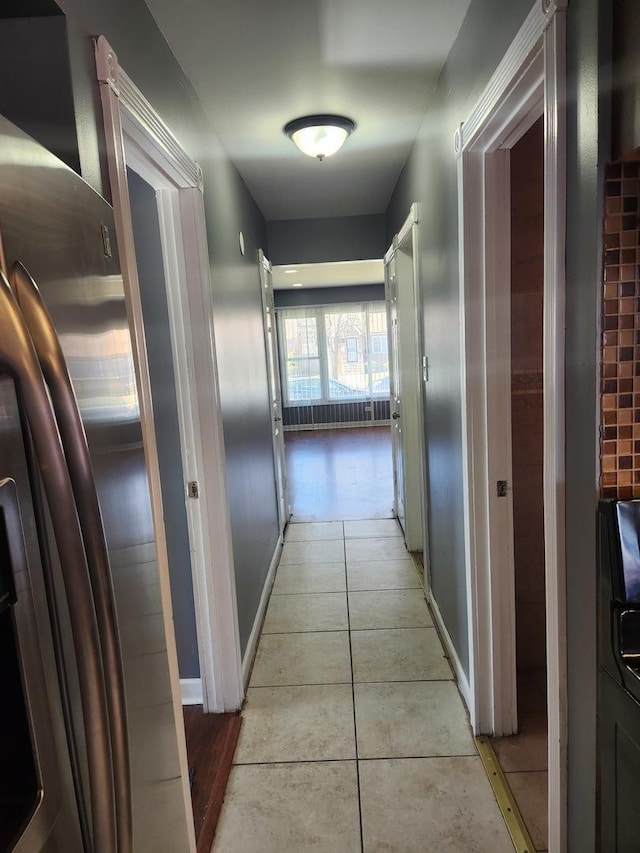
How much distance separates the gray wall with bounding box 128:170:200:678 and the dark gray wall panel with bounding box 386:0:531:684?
43.1 inches

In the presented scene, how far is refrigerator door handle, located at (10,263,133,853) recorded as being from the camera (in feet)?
1.83

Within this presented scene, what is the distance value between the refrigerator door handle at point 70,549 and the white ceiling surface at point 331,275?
6009 millimetres

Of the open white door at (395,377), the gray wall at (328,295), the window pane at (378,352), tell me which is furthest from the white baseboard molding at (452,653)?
the gray wall at (328,295)

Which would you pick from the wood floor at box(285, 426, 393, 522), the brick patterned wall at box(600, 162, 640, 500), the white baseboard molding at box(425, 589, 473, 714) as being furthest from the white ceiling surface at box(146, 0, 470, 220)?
the wood floor at box(285, 426, 393, 522)

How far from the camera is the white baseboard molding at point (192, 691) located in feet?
7.79

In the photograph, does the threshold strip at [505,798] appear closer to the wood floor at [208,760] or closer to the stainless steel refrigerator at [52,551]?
the wood floor at [208,760]

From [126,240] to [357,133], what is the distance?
1.76 meters

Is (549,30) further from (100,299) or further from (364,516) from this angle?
→ (364,516)

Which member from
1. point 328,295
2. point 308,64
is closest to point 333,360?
point 328,295

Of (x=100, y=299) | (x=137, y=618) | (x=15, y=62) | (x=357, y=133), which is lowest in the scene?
(x=137, y=618)

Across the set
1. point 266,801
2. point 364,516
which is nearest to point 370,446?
point 364,516

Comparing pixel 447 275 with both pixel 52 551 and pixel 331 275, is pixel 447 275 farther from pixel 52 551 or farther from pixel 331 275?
pixel 331 275

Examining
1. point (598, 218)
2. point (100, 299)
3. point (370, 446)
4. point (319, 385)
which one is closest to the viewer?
point (100, 299)

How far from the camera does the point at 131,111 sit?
135 centimetres
